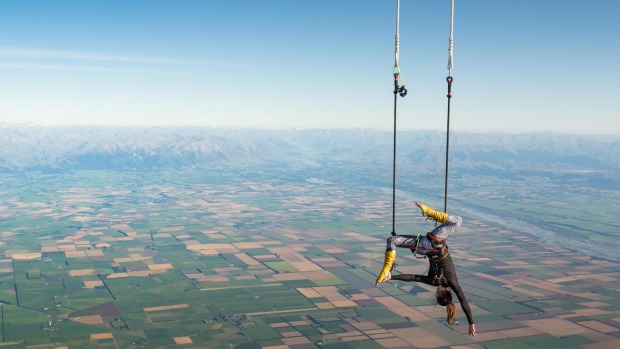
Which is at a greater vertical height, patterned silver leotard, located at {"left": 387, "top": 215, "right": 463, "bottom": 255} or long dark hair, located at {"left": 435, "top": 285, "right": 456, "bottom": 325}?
patterned silver leotard, located at {"left": 387, "top": 215, "right": 463, "bottom": 255}

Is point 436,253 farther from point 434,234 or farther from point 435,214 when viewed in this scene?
point 435,214

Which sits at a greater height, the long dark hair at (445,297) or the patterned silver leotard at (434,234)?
the patterned silver leotard at (434,234)

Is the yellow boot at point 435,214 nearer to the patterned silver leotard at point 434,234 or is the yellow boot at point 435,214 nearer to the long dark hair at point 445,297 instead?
the patterned silver leotard at point 434,234

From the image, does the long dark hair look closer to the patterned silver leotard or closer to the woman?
the woman

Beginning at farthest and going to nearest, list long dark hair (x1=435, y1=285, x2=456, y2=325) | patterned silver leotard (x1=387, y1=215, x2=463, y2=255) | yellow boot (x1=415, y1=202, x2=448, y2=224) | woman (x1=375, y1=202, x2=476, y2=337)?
long dark hair (x1=435, y1=285, x2=456, y2=325) < patterned silver leotard (x1=387, y1=215, x2=463, y2=255) < woman (x1=375, y1=202, x2=476, y2=337) < yellow boot (x1=415, y1=202, x2=448, y2=224)

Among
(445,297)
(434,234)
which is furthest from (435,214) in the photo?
(445,297)

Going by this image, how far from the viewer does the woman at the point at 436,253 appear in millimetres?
19547

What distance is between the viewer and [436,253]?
67.3 ft

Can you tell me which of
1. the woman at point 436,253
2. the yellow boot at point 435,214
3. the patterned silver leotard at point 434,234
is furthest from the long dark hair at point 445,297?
the yellow boot at point 435,214

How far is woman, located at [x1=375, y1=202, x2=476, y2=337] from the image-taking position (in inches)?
770

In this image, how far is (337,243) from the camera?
200 meters

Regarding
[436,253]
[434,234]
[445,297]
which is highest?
[434,234]

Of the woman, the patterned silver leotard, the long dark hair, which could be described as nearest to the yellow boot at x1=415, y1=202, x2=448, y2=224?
the woman

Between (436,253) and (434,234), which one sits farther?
(436,253)
